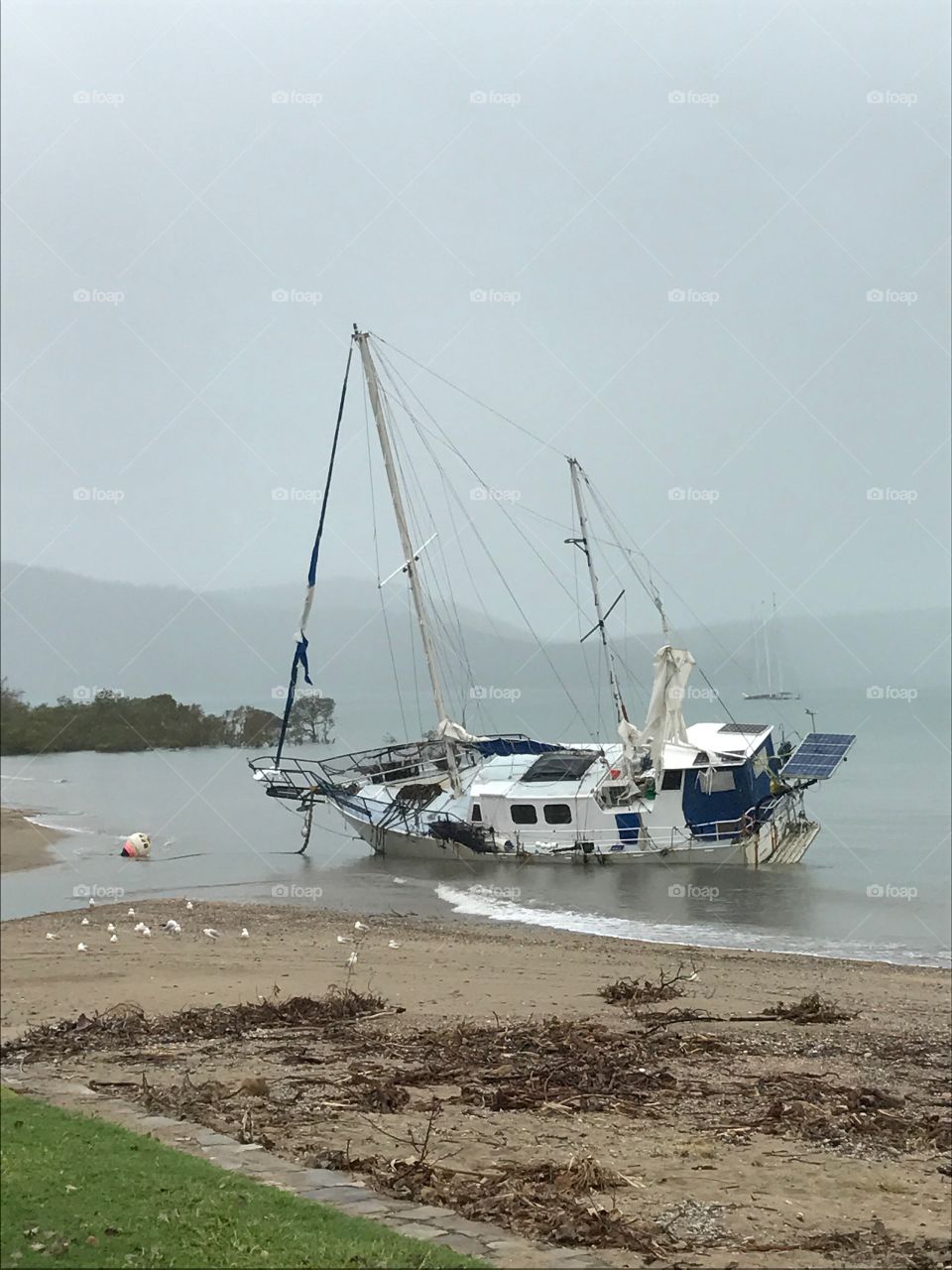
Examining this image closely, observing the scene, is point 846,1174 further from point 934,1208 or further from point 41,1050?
point 41,1050

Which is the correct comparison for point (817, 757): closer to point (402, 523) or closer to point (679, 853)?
point (679, 853)

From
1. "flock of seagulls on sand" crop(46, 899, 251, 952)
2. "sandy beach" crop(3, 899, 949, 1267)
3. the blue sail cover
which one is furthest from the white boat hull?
"sandy beach" crop(3, 899, 949, 1267)

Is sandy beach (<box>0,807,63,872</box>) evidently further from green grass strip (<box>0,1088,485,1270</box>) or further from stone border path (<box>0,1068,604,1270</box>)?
green grass strip (<box>0,1088,485,1270</box>)

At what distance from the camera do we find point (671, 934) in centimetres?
2841

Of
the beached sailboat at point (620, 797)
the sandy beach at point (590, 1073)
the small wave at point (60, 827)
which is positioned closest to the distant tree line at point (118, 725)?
the small wave at point (60, 827)

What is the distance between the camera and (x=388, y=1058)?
1306 cm

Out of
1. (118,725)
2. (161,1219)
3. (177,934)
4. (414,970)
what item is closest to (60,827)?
(177,934)

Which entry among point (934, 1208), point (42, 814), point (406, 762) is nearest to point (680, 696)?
point (406, 762)

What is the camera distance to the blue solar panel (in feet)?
139

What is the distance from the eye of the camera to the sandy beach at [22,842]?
3869 centimetres

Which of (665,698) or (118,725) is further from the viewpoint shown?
(118,725)

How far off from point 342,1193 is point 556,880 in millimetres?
30338

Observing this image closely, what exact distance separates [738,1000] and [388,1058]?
269 inches

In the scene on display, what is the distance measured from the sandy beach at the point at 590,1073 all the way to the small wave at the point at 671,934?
2906 millimetres
